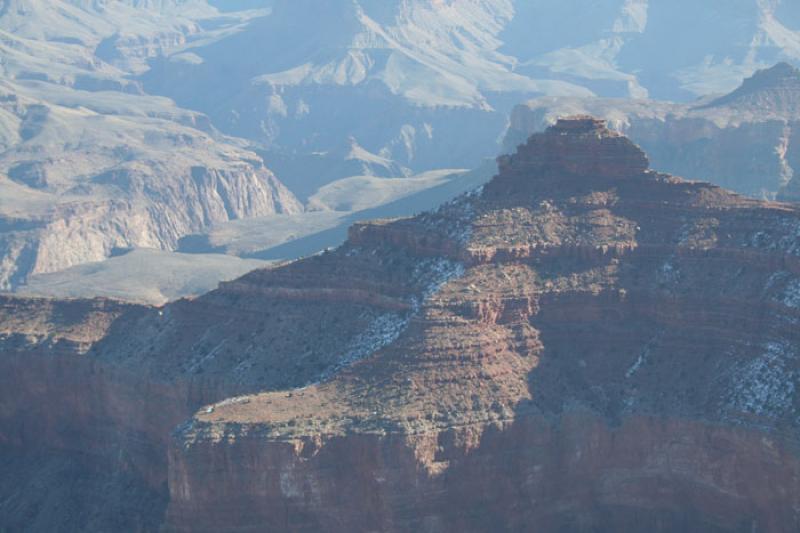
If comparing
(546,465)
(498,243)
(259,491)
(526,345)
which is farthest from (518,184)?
(259,491)

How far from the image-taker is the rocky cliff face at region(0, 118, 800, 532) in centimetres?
6775

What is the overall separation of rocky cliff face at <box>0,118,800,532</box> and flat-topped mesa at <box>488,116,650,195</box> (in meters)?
0.13

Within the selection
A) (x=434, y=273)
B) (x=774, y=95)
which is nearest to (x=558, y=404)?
(x=434, y=273)

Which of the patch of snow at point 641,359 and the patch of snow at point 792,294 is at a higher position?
the patch of snow at point 792,294

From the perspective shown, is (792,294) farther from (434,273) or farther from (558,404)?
(434,273)

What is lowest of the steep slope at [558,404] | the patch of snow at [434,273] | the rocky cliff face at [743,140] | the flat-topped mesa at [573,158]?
the steep slope at [558,404]

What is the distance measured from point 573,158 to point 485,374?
Answer: 57.5 ft

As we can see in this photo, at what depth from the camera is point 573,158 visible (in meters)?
82.4

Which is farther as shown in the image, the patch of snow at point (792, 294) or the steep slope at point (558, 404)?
the patch of snow at point (792, 294)

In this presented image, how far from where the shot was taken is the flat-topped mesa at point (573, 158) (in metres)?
81.9

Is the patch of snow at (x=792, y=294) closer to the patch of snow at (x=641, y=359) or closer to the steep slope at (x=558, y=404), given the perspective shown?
the steep slope at (x=558, y=404)

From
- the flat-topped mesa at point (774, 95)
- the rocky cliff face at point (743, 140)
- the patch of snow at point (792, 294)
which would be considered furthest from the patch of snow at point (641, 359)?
the flat-topped mesa at point (774, 95)

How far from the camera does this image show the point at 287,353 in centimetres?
7900

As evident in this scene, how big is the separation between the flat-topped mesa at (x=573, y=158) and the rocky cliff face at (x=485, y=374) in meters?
0.13
